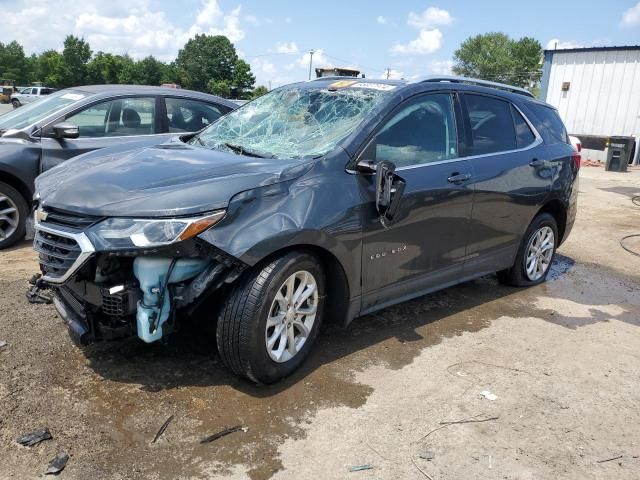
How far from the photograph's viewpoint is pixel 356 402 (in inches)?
133

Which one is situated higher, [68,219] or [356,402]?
[68,219]

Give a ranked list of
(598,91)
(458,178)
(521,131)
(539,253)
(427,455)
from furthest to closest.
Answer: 1. (598,91)
2. (539,253)
3. (521,131)
4. (458,178)
5. (427,455)

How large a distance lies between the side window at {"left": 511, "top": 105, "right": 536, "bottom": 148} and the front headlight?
3232 millimetres

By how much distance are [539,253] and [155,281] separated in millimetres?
3974

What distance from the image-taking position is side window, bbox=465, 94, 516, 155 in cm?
461

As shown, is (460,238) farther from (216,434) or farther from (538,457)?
(216,434)

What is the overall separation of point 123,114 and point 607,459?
5612mm

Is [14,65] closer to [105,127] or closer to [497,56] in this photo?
[497,56]

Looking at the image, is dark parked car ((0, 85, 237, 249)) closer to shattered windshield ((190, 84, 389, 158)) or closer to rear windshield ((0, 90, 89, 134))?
rear windshield ((0, 90, 89, 134))

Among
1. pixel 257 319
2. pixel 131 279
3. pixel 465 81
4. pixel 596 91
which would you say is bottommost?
pixel 257 319

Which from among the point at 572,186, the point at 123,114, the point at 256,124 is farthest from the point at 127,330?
the point at 572,186

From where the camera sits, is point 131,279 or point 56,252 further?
point 56,252

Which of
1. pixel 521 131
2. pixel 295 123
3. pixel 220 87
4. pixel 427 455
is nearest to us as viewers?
pixel 427 455

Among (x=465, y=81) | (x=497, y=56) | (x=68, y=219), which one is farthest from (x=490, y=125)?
(x=497, y=56)
